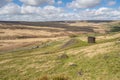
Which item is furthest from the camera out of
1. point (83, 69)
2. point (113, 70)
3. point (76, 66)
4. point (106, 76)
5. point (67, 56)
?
point (67, 56)

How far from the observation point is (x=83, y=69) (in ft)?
93.8

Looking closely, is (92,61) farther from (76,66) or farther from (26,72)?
(26,72)

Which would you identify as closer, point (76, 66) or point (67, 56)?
point (76, 66)

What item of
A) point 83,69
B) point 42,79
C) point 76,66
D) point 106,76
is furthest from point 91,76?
point 42,79

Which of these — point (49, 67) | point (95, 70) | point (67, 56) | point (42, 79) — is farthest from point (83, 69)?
point (42, 79)

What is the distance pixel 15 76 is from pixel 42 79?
16.8 metres

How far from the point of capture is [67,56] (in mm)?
38312

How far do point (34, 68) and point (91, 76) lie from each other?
13.0 meters

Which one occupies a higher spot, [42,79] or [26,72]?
[42,79]

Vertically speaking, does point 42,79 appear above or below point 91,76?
above

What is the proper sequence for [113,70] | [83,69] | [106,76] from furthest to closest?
1. [83,69]
2. [113,70]
3. [106,76]

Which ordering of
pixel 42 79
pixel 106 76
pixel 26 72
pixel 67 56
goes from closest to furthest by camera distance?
1. pixel 42 79
2. pixel 106 76
3. pixel 26 72
4. pixel 67 56

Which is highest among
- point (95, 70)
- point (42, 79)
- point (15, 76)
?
point (42, 79)

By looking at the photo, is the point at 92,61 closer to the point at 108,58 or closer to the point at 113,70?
the point at 108,58
